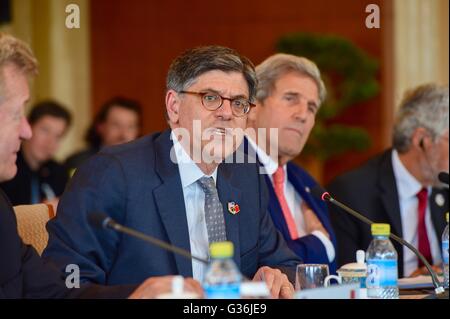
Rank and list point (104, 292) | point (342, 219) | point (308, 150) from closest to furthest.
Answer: point (104, 292)
point (342, 219)
point (308, 150)

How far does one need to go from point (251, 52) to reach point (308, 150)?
1029 millimetres

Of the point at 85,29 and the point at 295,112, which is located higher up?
the point at 85,29

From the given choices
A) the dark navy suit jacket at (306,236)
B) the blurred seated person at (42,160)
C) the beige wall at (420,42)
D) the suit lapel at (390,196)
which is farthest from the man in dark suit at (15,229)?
the beige wall at (420,42)

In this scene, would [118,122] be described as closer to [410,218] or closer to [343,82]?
[343,82]

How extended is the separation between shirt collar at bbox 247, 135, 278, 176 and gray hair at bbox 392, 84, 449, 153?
0.84 metres

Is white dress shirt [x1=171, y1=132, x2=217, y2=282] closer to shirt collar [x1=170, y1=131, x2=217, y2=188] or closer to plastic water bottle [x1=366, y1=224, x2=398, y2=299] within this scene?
shirt collar [x1=170, y1=131, x2=217, y2=188]

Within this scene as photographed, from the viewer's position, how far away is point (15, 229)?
203 cm

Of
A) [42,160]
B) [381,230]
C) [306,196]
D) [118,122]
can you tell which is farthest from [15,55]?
[118,122]

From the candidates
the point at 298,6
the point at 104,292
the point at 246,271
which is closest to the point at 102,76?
the point at 298,6

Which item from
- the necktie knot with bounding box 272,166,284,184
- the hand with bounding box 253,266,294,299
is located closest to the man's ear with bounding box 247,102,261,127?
the necktie knot with bounding box 272,166,284,184

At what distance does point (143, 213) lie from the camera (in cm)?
229

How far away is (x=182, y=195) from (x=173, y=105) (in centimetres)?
29

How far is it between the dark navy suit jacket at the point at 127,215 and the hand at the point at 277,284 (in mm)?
164

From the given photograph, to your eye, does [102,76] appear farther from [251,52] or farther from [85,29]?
[251,52]
